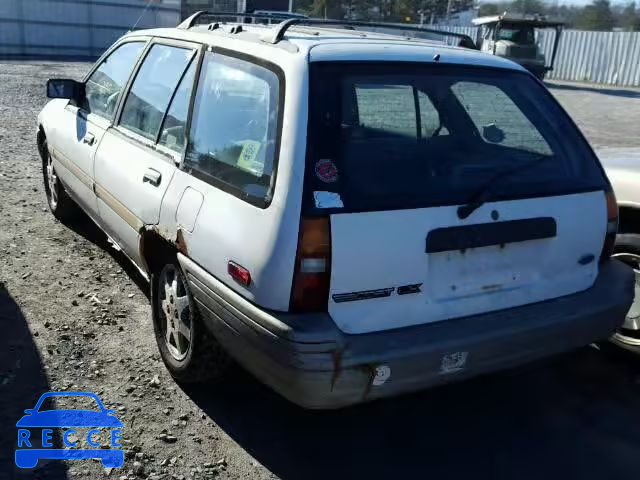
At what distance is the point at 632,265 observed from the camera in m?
3.79

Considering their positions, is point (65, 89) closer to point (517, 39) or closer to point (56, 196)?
point (56, 196)

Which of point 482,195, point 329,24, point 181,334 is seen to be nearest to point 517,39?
point 329,24

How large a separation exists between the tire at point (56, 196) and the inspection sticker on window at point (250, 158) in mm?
3184

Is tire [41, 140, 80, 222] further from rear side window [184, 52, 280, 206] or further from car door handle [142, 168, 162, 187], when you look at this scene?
rear side window [184, 52, 280, 206]

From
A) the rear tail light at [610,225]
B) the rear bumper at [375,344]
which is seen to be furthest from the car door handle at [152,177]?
the rear tail light at [610,225]

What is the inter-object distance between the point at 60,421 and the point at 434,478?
173 cm

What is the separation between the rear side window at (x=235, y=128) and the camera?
2666 mm

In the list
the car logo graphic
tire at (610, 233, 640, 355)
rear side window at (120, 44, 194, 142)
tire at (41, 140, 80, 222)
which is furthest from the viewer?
tire at (41, 140, 80, 222)

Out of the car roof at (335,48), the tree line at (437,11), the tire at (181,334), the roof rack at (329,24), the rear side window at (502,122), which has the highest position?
the tree line at (437,11)

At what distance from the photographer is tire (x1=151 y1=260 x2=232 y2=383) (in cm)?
315

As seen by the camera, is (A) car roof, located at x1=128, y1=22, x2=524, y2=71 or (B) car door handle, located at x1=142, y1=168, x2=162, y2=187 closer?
(A) car roof, located at x1=128, y1=22, x2=524, y2=71

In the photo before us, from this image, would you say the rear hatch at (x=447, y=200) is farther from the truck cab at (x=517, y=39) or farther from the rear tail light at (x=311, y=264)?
the truck cab at (x=517, y=39)

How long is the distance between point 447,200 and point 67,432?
2002 millimetres

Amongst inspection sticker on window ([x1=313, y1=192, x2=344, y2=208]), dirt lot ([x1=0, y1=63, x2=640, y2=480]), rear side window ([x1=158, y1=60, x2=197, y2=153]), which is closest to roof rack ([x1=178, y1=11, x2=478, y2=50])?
rear side window ([x1=158, y1=60, x2=197, y2=153])
